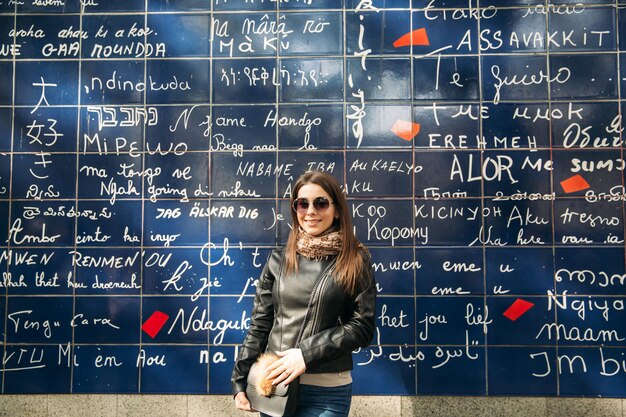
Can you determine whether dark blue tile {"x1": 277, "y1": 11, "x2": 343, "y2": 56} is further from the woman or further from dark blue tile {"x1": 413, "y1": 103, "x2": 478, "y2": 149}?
the woman

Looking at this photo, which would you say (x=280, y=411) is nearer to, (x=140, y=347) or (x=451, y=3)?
(x=140, y=347)

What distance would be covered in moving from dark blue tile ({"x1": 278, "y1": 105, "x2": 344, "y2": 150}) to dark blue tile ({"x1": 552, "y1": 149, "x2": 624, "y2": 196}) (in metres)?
1.62

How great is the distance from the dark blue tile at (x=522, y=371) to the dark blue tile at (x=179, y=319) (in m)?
2.12

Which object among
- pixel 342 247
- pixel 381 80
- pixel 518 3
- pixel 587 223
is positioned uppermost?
pixel 518 3

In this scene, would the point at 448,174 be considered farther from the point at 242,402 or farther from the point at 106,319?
the point at 106,319

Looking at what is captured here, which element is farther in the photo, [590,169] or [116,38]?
[116,38]

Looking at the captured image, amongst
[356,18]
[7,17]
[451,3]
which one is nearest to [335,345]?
[356,18]

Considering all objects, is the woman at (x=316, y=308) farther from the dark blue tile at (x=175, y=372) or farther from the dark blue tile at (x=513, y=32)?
the dark blue tile at (x=513, y=32)

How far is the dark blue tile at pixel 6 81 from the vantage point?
3.93 m

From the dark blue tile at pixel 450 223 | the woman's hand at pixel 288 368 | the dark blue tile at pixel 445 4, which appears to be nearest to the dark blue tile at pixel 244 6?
the dark blue tile at pixel 445 4

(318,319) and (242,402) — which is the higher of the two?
(318,319)

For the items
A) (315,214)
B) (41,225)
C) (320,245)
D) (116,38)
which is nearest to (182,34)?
(116,38)

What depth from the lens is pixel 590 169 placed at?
3.71m

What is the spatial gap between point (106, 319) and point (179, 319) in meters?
0.55
